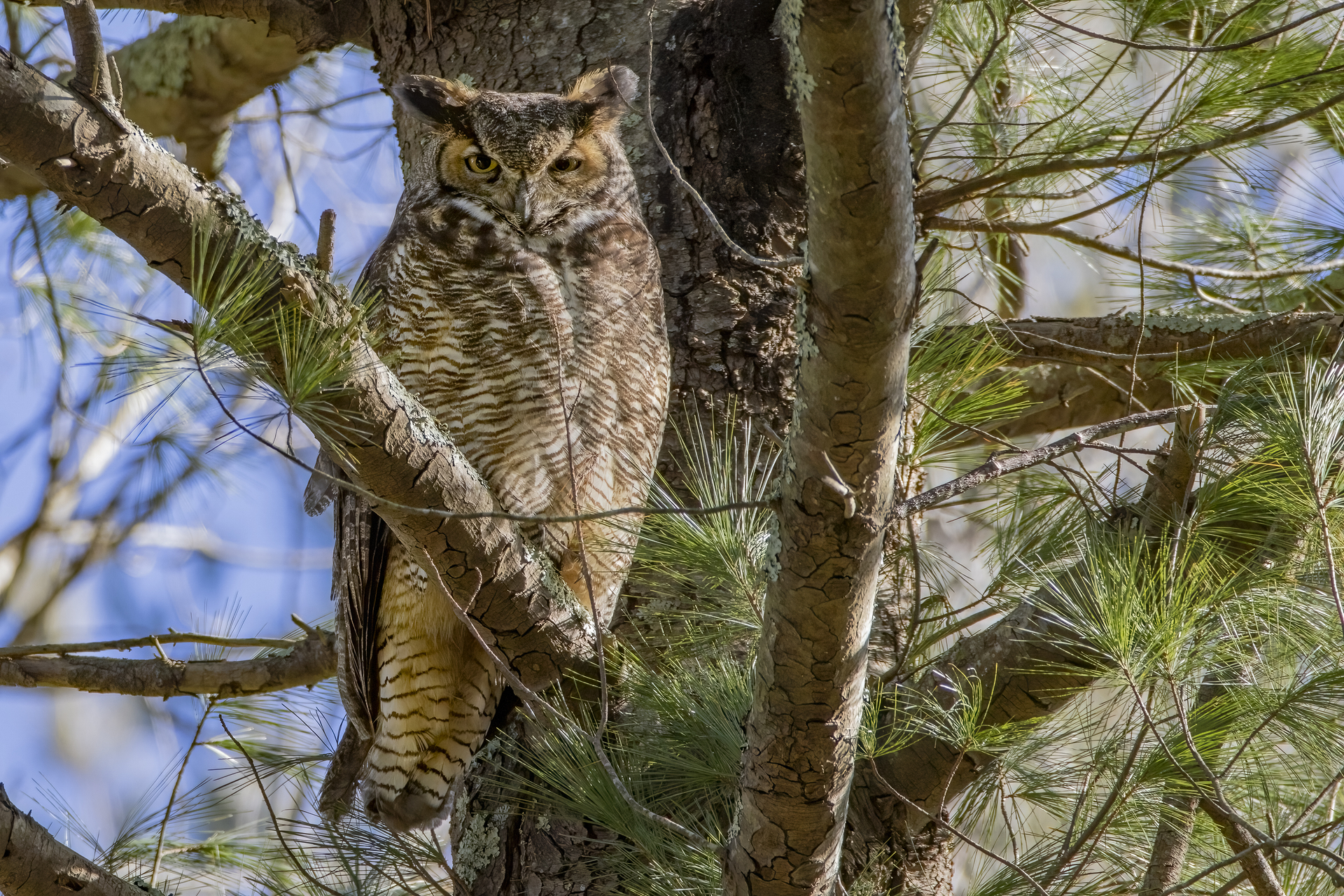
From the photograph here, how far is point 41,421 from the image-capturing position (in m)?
4.74

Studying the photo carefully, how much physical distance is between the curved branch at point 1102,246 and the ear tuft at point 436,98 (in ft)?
2.89

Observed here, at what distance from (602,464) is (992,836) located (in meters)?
0.88

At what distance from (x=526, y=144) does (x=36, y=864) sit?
1.38 m

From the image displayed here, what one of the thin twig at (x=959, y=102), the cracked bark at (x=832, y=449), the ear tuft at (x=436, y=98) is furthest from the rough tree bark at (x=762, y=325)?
the ear tuft at (x=436, y=98)

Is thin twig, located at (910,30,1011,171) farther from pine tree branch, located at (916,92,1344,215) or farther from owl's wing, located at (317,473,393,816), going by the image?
owl's wing, located at (317,473,393,816)

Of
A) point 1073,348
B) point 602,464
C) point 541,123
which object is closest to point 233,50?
point 541,123

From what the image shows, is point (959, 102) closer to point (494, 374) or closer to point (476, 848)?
Answer: point (494, 374)

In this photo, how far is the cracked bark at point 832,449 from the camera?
2.89 ft

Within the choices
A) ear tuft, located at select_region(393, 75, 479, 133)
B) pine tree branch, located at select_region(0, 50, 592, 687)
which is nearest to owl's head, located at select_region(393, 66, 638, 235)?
ear tuft, located at select_region(393, 75, 479, 133)

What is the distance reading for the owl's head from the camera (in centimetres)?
212

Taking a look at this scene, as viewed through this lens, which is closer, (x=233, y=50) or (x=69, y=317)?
(x=233, y=50)

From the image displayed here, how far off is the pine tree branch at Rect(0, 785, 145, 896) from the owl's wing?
581 millimetres

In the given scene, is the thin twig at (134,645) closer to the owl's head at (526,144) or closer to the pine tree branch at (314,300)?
the pine tree branch at (314,300)

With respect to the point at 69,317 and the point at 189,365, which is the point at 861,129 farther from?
the point at 69,317
